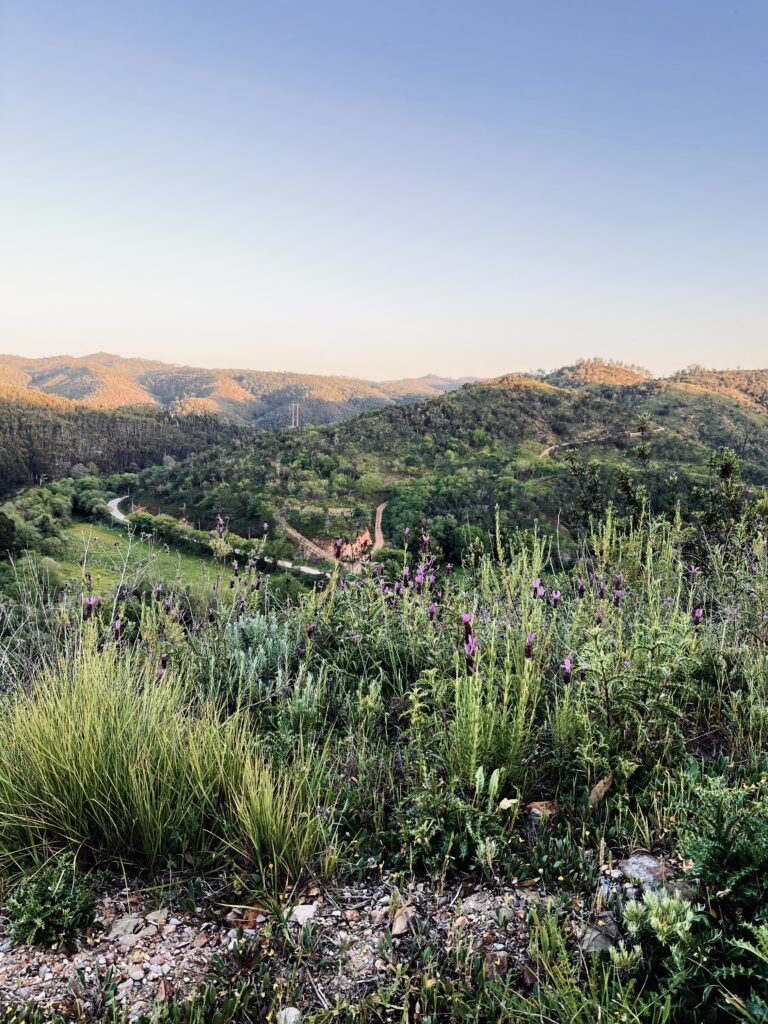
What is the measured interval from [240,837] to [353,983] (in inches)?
25.8

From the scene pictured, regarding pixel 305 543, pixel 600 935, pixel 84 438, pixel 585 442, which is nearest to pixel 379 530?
pixel 305 543

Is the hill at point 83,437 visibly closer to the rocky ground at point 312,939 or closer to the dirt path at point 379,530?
the dirt path at point 379,530

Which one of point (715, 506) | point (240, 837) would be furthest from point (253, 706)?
point (715, 506)

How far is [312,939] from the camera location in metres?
1.76

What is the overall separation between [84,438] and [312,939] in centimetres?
8809

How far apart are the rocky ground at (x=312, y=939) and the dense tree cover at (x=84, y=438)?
244 ft

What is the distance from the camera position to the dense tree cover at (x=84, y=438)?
6950cm

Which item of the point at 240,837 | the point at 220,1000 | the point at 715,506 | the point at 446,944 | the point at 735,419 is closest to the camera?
the point at 220,1000

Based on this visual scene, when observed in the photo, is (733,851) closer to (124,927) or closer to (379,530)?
(124,927)

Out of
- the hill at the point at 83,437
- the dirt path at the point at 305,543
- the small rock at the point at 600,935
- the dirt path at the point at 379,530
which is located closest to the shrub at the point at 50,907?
the small rock at the point at 600,935

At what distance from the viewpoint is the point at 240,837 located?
6.83 ft

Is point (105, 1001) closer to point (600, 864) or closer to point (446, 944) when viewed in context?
point (446, 944)

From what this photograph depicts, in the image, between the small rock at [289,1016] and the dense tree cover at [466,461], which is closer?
the small rock at [289,1016]

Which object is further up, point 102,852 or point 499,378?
point 499,378
